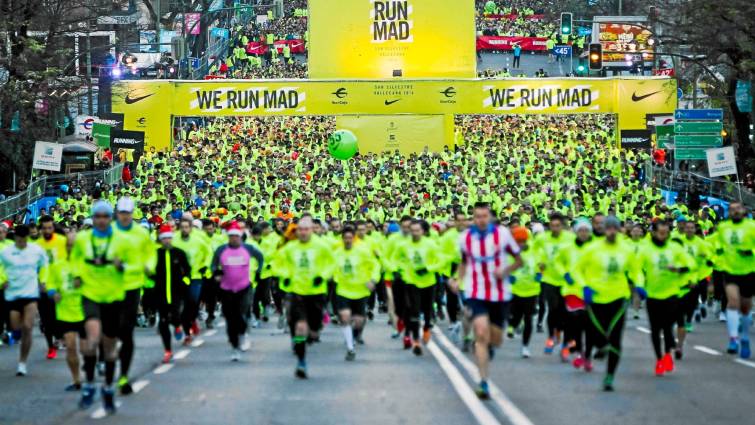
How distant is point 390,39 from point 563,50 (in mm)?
35748

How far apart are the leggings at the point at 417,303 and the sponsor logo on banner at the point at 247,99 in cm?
3162

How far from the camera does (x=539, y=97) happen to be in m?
51.7

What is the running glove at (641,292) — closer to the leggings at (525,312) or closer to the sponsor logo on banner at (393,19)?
the leggings at (525,312)

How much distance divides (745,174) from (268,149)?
14327 mm

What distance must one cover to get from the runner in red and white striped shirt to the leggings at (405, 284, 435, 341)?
500 centimetres

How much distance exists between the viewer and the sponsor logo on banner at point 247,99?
51219 mm

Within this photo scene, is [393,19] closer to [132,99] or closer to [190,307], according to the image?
[132,99]

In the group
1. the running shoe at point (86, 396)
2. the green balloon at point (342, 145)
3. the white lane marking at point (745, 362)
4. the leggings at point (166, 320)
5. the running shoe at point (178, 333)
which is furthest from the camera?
the green balloon at point (342, 145)

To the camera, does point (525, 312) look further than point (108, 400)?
Yes

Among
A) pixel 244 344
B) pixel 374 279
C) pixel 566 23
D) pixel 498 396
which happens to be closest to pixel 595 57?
pixel 566 23

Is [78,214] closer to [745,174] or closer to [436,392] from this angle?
[745,174]

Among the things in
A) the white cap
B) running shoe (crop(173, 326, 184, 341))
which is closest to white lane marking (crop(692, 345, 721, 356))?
running shoe (crop(173, 326, 184, 341))

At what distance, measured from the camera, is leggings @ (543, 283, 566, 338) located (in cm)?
1955

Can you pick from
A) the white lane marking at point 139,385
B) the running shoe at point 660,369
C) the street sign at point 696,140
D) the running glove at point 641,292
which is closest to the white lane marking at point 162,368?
the white lane marking at point 139,385
